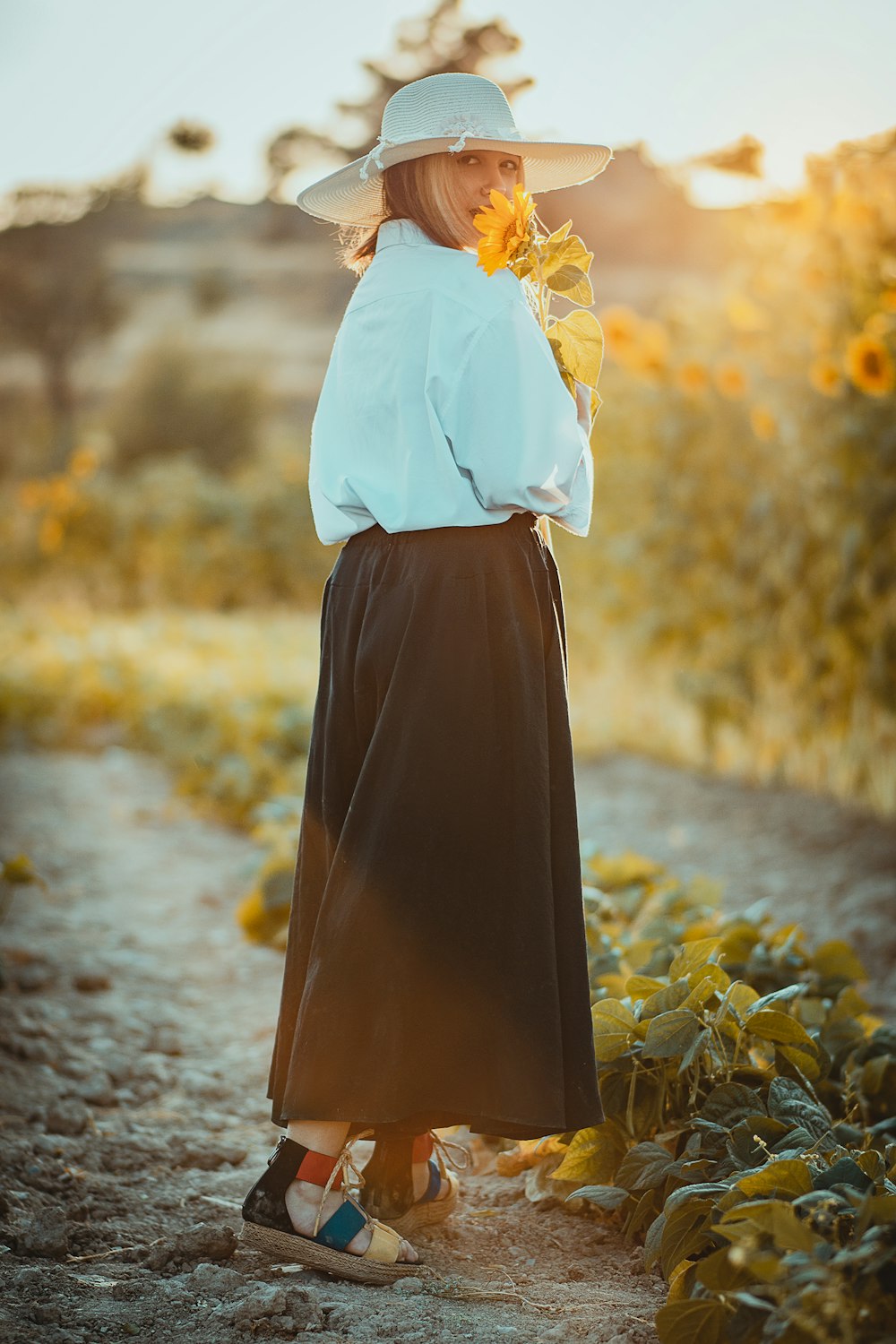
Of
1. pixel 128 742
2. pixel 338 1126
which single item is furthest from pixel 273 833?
pixel 128 742

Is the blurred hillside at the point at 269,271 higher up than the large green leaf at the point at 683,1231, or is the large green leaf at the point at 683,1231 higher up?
the blurred hillside at the point at 269,271

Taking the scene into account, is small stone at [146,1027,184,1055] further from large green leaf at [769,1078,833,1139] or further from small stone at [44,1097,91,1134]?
large green leaf at [769,1078,833,1139]

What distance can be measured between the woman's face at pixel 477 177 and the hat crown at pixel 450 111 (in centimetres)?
5

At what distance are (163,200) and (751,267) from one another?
36.7 meters

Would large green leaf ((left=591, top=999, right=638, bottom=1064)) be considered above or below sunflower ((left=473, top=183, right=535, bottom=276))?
below

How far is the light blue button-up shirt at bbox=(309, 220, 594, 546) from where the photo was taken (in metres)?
1.77

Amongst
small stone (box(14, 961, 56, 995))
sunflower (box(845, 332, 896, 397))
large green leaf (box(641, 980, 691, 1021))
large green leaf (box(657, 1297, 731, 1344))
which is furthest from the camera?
sunflower (box(845, 332, 896, 397))

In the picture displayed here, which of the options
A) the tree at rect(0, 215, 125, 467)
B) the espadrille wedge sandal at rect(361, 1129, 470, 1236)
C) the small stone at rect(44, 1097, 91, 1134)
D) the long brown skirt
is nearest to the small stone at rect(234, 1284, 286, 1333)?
the long brown skirt

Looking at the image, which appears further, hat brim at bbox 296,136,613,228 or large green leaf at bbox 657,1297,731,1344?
hat brim at bbox 296,136,613,228

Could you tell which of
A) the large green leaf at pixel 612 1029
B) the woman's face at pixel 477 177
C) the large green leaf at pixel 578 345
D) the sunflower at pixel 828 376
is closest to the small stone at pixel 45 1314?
the large green leaf at pixel 612 1029

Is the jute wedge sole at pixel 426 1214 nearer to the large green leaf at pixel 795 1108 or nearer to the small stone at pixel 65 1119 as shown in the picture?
the large green leaf at pixel 795 1108

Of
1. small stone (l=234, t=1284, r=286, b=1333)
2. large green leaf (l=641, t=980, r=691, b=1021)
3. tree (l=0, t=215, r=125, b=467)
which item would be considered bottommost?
small stone (l=234, t=1284, r=286, b=1333)

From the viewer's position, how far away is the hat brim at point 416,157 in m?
1.89

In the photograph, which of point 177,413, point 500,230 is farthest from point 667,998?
point 177,413
